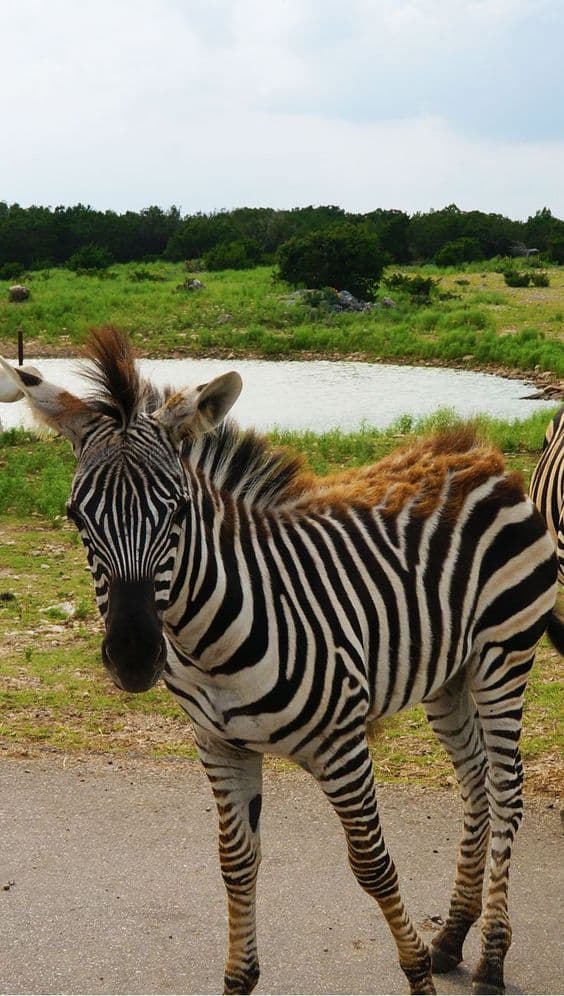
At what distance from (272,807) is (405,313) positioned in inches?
945

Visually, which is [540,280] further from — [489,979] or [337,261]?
[489,979]

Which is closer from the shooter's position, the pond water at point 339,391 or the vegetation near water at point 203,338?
the vegetation near water at point 203,338

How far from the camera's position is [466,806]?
404cm

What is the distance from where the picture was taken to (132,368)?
2963mm

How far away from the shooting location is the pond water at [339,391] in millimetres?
16453

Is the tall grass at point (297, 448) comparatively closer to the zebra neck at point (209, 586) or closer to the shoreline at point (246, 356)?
the zebra neck at point (209, 586)

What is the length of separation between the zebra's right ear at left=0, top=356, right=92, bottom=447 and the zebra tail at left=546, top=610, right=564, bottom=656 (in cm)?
222

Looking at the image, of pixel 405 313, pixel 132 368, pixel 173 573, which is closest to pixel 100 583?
pixel 173 573

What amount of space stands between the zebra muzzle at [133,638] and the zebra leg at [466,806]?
1.66m

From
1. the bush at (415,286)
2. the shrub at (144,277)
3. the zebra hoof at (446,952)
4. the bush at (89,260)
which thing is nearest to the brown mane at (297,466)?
the zebra hoof at (446,952)

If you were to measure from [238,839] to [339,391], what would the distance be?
16.5 metres

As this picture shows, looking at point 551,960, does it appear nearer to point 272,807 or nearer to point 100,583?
point 272,807

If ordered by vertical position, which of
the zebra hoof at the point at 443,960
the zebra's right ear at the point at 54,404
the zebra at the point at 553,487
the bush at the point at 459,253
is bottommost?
the zebra hoof at the point at 443,960

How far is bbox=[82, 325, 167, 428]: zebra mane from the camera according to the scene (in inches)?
114
